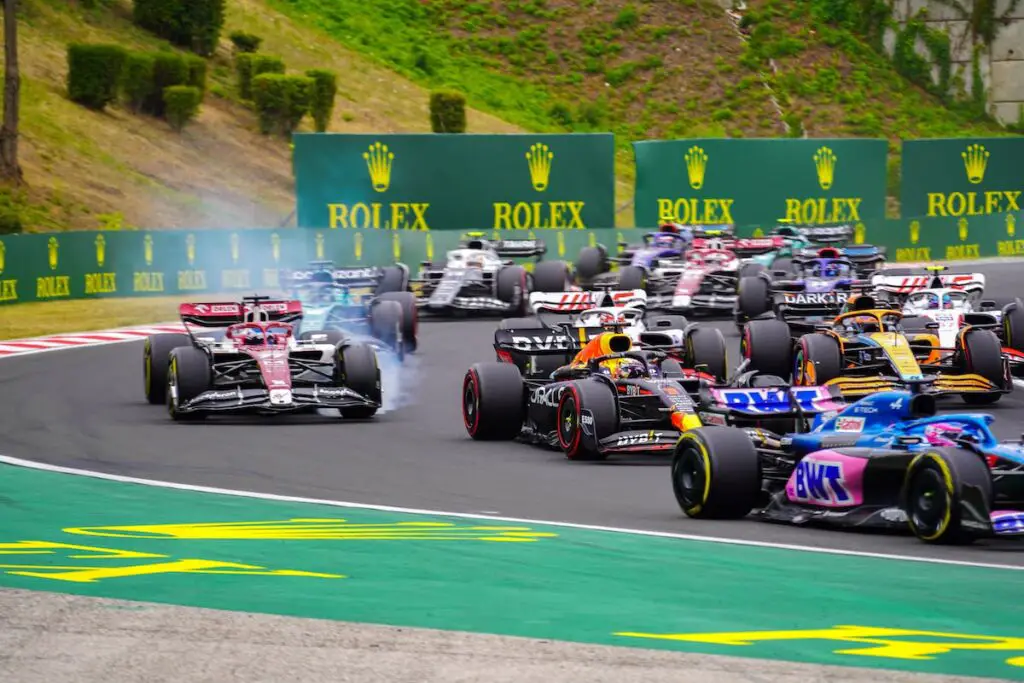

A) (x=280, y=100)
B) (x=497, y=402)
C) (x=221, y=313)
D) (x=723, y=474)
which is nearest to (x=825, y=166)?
(x=280, y=100)

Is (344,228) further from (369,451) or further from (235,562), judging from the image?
(235,562)

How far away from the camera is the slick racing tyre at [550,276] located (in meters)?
33.9

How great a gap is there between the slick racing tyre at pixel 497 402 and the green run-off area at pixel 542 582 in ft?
15.8

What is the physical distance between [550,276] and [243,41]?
105 ft

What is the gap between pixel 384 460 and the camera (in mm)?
16656

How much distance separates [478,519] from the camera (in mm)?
12922

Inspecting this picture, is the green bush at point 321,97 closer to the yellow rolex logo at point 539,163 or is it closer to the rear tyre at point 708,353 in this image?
the yellow rolex logo at point 539,163

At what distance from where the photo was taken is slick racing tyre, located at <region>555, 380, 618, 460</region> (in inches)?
627

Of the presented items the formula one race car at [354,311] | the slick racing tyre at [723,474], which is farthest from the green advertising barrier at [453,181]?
the slick racing tyre at [723,474]

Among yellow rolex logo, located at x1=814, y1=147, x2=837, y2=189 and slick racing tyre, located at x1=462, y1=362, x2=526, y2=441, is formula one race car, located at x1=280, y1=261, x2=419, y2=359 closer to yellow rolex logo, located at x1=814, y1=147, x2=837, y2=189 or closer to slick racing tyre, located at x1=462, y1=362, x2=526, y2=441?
slick racing tyre, located at x1=462, y1=362, x2=526, y2=441

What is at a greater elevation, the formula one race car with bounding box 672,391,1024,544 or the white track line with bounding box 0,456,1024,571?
the formula one race car with bounding box 672,391,1024,544

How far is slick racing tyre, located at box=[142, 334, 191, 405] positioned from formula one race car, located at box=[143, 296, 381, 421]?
0.01 metres

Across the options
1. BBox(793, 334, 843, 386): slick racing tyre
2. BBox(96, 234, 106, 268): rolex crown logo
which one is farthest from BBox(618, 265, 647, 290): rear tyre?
BBox(793, 334, 843, 386): slick racing tyre

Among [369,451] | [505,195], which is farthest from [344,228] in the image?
[369,451]
